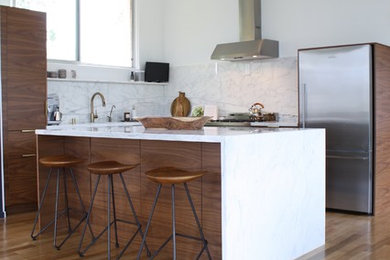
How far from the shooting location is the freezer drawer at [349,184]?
17.1 feet

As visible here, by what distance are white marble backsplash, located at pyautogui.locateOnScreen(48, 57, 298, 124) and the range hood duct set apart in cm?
26

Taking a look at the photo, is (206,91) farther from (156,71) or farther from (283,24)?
(283,24)

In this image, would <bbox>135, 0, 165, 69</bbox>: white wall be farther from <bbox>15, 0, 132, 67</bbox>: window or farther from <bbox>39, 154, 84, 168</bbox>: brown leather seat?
<bbox>39, 154, 84, 168</bbox>: brown leather seat

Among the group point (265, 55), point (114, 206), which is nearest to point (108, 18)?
point (265, 55)

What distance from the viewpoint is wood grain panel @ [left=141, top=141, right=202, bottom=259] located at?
Result: 3.53 m

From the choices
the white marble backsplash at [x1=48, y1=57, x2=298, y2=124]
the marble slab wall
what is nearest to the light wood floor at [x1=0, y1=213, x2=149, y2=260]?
the marble slab wall

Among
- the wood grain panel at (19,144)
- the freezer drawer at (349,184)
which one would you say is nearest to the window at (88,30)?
the wood grain panel at (19,144)

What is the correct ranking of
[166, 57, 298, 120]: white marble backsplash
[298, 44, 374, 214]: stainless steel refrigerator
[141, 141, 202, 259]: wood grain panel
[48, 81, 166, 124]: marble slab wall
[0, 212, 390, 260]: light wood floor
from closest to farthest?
[141, 141, 202, 259]: wood grain panel
[0, 212, 390, 260]: light wood floor
[298, 44, 374, 214]: stainless steel refrigerator
[166, 57, 298, 120]: white marble backsplash
[48, 81, 166, 124]: marble slab wall

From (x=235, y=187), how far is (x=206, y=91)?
417 cm

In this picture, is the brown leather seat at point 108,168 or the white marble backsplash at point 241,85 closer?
the brown leather seat at point 108,168

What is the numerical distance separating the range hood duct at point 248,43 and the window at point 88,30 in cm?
154

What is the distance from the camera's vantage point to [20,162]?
536 cm

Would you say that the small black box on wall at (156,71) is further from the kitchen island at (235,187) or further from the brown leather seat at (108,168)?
the brown leather seat at (108,168)

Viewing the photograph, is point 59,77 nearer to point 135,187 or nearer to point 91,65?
point 91,65
